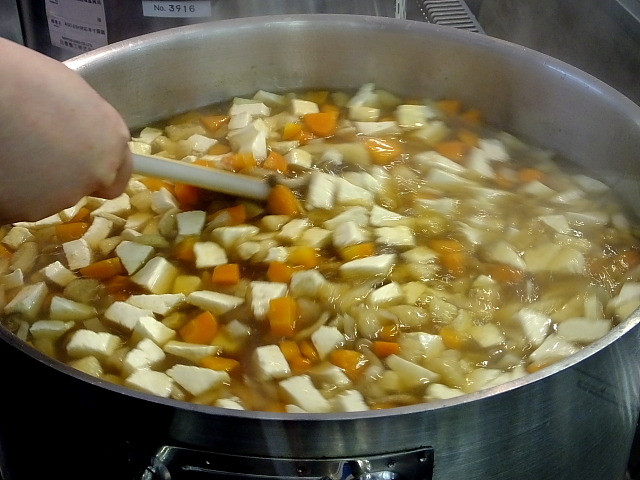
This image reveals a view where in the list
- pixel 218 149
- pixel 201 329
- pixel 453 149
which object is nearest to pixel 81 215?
pixel 218 149

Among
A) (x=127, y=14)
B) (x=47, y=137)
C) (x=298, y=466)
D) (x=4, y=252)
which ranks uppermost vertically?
(x=47, y=137)

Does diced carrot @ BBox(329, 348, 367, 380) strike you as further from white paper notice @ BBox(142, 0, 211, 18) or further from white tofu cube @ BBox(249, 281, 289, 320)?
white paper notice @ BBox(142, 0, 211, 18)

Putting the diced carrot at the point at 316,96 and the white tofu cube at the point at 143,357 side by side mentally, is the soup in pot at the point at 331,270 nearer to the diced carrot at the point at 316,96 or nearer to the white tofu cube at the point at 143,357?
the white tofu cube at the point at 143,357

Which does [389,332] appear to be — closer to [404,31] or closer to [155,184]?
[155,184]

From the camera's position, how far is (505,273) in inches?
46.1

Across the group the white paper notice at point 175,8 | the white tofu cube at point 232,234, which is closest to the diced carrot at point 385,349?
the white tofu cube at point 232,234

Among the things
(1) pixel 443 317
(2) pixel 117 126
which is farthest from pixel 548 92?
(2) pixel 117 126

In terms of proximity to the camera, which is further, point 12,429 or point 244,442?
point 12,429

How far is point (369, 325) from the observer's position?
1074 millimetres

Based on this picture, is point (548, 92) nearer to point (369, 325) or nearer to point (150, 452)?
point (369, 325)

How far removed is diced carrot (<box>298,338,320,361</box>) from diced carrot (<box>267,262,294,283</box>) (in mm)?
130

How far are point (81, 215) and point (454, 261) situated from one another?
2.14 feet

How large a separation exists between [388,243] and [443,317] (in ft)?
0.62

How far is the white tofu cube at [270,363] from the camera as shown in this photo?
1.00 meters
